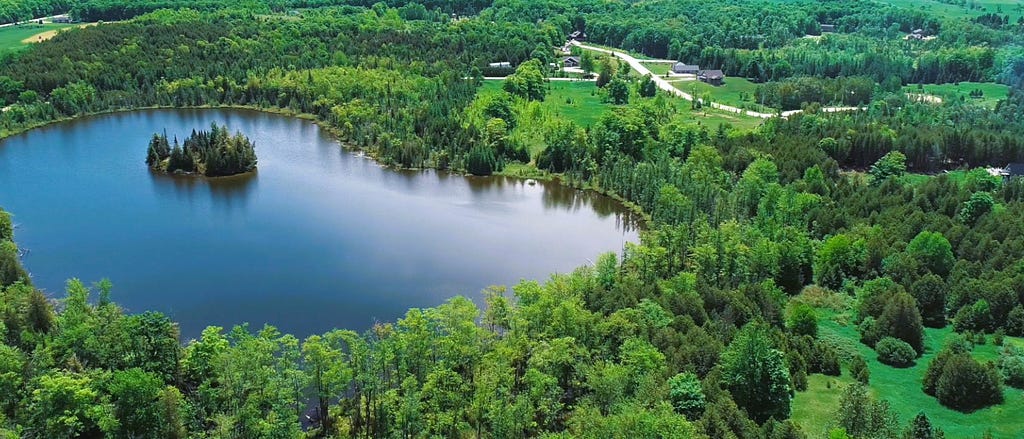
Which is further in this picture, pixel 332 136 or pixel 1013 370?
pixel 332 136

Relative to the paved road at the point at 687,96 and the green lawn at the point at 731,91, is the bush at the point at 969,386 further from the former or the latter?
the green lawn at the point at 731,91

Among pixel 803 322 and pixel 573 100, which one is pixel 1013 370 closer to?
pixel 803 322

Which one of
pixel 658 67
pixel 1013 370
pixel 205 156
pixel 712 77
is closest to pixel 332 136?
pixel 205 156

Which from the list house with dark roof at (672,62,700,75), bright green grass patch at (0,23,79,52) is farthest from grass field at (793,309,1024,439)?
bright green grass patch at (0,23,79,52)

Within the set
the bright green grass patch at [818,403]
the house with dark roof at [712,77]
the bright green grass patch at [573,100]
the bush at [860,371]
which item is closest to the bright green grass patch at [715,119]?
the bright green grass patch at [573,100]

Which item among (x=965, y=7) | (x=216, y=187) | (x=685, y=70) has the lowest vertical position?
(x=216, y=187)

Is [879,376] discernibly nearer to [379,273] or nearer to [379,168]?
[379,273]

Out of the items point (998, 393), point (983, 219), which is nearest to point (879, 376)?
point (998, 393)
